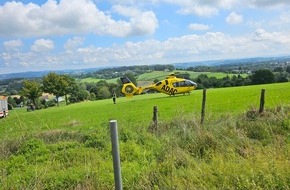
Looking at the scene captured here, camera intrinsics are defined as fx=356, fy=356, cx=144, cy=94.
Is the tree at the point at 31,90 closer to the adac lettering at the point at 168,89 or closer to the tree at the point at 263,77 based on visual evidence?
the adac lettering at the point at 168,89

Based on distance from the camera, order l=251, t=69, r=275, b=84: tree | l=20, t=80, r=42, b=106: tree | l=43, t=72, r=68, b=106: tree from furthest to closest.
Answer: l=20, t=80, r=42, b=106: tree, l=43, t=72, r=68, b=106: tree, l=251, t=69, r=275, b=84: tree

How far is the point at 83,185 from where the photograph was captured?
6.79 metres

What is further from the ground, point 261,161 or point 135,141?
point 261,161

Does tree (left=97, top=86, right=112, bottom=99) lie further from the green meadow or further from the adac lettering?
the green meadow

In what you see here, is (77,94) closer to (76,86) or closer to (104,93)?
(76,86)

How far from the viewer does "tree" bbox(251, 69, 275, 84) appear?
63531mm

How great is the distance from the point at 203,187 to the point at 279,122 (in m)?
5.92

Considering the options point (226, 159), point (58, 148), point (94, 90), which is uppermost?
point (226, 159)

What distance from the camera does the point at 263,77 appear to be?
2518 inches

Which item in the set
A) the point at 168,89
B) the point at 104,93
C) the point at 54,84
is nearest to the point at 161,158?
the point at 168,89

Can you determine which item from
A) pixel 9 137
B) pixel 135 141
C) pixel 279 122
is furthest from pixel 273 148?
pixel 9 137

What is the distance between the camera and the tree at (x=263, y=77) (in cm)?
6353

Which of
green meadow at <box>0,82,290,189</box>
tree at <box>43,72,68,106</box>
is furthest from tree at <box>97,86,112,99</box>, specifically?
green meadow at <box>0,82,290,189</box>

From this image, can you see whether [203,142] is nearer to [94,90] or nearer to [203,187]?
[203,187]
